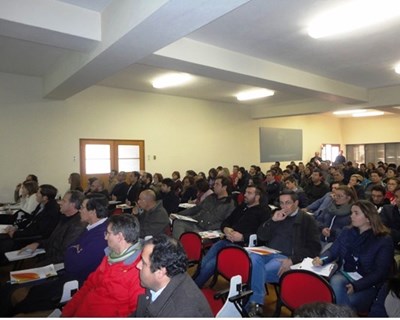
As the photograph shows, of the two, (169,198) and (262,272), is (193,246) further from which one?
(169,198)

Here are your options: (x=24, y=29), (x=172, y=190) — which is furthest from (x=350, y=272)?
(x=24, y=29)

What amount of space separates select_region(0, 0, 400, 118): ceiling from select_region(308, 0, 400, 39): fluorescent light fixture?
0.54 ft

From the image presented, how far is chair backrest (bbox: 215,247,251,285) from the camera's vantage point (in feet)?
7.88

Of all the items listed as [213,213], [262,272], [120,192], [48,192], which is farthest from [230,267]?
[120,192]

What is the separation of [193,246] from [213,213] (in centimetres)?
117

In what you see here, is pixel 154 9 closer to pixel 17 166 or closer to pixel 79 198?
pixel 79 198

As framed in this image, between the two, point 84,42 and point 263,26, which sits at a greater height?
point 263,26

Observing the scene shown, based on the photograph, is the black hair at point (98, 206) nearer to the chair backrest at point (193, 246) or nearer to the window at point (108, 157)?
the chair backrest at point (193, 246)

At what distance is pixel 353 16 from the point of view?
138 inches

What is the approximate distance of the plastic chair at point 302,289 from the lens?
73.0 inches

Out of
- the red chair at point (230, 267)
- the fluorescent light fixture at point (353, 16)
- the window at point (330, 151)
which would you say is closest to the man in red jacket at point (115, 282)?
the red chair at point (230, 267)

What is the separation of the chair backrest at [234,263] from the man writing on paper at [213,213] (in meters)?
1.46

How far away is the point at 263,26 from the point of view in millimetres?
3785

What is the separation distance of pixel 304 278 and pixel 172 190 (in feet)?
11.8
